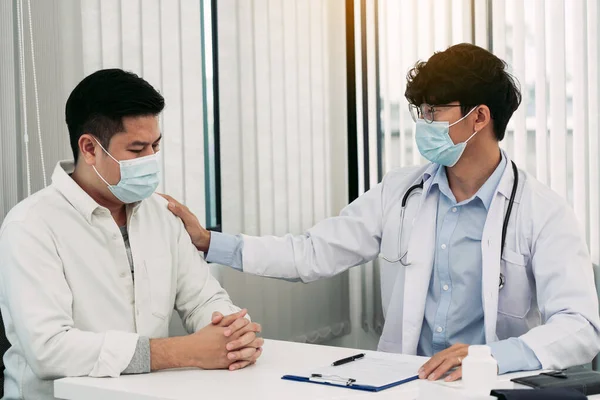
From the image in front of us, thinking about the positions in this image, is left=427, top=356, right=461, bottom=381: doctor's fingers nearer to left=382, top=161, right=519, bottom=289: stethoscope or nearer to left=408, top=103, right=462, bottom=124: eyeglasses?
left=382, top=161, right=519, bottom=289: stethoscope

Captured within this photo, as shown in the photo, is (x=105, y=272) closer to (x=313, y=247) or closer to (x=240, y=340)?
(x=240, y=340)

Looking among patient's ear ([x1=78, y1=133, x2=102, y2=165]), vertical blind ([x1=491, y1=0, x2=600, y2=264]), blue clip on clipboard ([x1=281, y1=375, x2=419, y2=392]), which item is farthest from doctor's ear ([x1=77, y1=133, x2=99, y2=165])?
vertical blind ([x1=491, y1=0, x2=600, y2=264])

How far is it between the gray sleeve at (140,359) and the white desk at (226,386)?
0.8 inches

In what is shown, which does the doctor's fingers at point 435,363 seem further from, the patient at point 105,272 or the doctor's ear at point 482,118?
the doctor's ear at point 482,118

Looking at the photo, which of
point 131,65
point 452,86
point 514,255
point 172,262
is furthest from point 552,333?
point 131,65

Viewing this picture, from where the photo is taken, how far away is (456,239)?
97.2 inches

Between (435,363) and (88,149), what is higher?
(88,149)

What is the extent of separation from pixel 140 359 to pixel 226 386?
0.24m

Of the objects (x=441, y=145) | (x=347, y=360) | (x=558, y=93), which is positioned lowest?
(x=347, y=360)

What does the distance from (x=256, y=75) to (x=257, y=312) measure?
3.22 ft

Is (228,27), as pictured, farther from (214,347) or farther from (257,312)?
(214,347)

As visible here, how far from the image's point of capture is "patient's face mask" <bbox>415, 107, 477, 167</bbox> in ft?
8.04

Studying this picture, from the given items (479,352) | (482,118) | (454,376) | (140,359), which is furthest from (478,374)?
(482,118)

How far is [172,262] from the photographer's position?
7.46 ft
